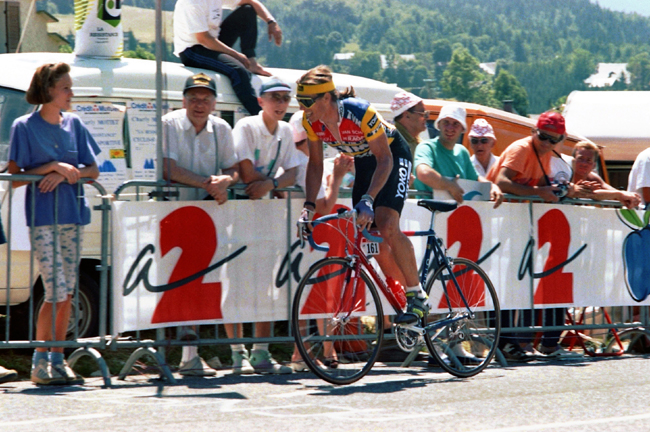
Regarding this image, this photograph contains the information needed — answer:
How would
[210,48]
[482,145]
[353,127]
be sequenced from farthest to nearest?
1. [482,145]
2. [210,48]
3. [353,127]

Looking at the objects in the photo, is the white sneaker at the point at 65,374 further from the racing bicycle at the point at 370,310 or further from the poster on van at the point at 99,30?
the poster on van at the point at 99,30

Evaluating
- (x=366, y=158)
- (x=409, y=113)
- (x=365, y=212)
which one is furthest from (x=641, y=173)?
(x=365, y=212)

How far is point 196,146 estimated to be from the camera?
7.23 meters

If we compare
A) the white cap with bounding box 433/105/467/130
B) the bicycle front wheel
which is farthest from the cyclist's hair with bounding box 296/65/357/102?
the white cap with bounding box 433/105/467/130

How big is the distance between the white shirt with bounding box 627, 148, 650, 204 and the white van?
389cm

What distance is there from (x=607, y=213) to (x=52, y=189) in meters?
5.22

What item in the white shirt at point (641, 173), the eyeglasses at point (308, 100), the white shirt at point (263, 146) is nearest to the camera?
the eyeglasses at point (308, 100)

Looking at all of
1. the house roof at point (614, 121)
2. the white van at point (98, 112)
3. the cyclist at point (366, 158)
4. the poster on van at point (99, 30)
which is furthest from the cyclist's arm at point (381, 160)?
the house roof at point (614, 121)

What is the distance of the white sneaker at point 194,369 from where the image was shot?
7109mm

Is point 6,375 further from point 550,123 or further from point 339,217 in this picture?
point 550,123

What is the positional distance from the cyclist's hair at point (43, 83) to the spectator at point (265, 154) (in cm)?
150

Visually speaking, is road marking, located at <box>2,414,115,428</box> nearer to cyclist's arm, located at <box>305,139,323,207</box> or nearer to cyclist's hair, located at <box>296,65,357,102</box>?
cyclist's arm, located at <box>305,139,323,207</box>

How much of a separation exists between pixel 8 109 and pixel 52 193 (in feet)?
5.18

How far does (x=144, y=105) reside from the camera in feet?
27.5
